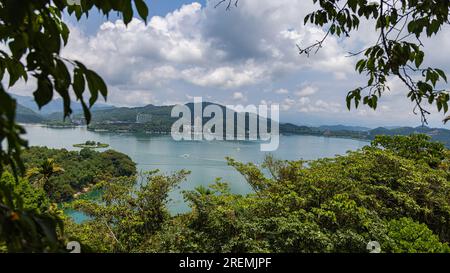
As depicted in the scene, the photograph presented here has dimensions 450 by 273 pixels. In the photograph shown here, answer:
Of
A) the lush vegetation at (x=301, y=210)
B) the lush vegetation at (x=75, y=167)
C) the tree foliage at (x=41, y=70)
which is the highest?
the tree foliage at (x=41, y=70)

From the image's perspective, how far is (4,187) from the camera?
0.62m

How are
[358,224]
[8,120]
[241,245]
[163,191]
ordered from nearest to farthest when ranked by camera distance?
[8,120], [241,245], [358,224], [163,191]

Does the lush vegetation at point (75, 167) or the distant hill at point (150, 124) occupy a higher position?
the distant hill at point (150, 124)

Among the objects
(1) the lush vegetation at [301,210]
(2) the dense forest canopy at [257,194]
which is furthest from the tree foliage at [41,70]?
(1) the lush vegetation at [301,210]

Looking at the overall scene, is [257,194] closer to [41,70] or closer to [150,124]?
[41,70]

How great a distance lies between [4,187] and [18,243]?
14 cm

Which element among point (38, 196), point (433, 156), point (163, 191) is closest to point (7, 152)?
point (163, 191)

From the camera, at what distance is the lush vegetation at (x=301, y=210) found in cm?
607

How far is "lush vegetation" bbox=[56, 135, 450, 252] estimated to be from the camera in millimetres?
6074

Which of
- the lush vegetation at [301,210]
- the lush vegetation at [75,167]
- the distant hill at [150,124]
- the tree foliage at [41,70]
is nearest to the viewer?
the tree foliage at [41,70]

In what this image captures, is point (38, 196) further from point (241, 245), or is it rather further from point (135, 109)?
point (135, 109)

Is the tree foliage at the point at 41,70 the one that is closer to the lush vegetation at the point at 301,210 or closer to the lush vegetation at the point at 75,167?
the lush vegetation at the point at 301,210

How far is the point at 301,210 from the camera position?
689cm

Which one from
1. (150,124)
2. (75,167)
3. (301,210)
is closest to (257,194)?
(301,210)
